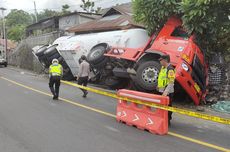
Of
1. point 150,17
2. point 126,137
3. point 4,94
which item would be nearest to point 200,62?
point 150,17

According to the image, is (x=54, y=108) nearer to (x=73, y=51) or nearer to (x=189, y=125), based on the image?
(x=189, y=125)

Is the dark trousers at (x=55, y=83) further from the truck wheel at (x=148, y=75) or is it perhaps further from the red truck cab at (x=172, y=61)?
the truck wheel at (x=148, y=75)

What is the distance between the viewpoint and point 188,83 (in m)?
12.3

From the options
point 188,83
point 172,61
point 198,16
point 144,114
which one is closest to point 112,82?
point 172,61

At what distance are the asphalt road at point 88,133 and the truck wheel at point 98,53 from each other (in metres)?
4.45

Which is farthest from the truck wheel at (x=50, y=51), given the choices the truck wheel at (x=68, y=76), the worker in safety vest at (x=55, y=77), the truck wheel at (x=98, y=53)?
the worker in safety vest at (x=55, y=77)

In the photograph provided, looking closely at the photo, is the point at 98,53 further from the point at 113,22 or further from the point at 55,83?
the point at 113,22

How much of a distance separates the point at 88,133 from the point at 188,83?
16.0 feet

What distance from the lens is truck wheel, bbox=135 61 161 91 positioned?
13.0 m

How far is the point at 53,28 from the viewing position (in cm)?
4431

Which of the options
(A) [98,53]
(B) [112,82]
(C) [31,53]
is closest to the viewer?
(B) [112,82]

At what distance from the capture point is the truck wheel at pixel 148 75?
514 inches

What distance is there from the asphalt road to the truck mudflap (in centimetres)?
144

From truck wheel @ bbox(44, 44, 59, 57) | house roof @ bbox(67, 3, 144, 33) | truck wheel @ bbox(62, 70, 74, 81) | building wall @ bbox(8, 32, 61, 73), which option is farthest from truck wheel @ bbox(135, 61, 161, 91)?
building wall @ bbox(8, 32, 61, 73)
